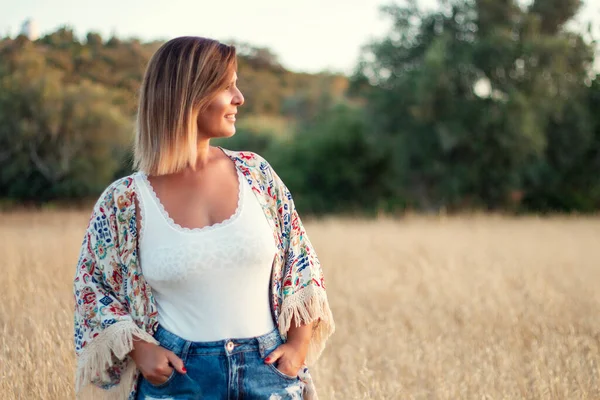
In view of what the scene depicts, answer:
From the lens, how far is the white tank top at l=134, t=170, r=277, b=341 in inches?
75.3

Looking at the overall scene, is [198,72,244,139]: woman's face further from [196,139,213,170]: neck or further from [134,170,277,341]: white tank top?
[134,170,277,341]: white tank top

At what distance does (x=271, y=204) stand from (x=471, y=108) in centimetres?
2102

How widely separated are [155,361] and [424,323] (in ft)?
12.5

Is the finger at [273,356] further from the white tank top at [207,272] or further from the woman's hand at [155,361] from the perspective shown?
the woman's hand at [155,361]

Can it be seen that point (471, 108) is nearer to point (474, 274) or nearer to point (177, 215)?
point (474, 274)

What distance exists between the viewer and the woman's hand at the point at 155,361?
186 cm

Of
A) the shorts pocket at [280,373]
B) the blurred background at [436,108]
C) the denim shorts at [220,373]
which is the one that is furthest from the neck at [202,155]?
the blurred background at [436,108]

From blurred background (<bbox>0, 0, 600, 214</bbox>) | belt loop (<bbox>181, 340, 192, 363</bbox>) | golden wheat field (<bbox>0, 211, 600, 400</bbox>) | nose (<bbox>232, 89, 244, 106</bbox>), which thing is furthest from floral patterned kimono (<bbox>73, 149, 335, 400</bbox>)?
blurred background (<bbox>0, 0, 600, 214</bbox>)

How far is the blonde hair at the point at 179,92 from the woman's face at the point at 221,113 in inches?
0.9

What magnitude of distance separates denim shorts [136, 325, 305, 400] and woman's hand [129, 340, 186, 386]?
0.07 feet

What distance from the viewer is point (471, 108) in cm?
2208

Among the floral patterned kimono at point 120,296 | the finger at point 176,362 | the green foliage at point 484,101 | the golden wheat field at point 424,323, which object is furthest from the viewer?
the green foliage at point 484,101

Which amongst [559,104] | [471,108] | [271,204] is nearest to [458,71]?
[471,108]

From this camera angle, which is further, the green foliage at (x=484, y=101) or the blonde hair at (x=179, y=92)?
the green foliage at (x=484, y=101)
